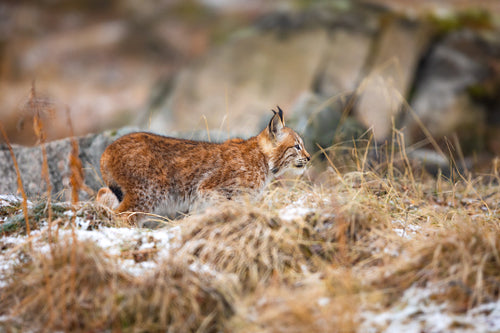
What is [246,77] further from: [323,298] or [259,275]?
[323,298]

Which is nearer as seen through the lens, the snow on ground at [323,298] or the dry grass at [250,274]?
the snow on ground at [323,298]

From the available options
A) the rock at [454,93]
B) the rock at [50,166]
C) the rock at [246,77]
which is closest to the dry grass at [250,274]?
the rock at [50,166]

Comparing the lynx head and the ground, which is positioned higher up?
the lynx head

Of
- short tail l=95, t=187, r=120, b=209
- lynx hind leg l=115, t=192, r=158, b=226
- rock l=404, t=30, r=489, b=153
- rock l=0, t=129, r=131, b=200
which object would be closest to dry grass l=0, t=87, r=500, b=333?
lynx hind leg l=115, t=192, r=158, b=226

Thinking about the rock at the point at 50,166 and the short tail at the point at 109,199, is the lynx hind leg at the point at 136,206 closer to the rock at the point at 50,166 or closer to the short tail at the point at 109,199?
the short tail at the point at 109,199

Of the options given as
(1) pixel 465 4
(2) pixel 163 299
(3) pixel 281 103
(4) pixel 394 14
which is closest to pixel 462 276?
(2) pixel 163 299

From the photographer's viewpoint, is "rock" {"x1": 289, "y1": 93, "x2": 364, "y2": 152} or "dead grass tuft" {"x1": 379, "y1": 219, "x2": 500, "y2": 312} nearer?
"dead grass tuft" {"x1": 379, "y1": 219, "x2": 500, "y2": 312}

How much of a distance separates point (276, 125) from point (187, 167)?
0.97 meters

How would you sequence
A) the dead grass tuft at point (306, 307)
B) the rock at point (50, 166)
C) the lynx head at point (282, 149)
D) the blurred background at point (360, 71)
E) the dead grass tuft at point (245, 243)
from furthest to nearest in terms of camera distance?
the blurred background at point (360, 71) < the rock at point (50, 166) < the lynx head at point (282, 149) < the dead grass tuft at point (245, 243) < the dead grass tuft at point (306, 307)

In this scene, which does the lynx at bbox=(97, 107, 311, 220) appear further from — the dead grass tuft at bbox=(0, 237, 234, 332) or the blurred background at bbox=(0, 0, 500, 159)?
the blurred background at bbox=(0, 0, 500, 159)

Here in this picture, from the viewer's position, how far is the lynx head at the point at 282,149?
494cm

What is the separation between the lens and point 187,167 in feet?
15.4

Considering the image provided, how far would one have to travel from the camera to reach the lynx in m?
4.50

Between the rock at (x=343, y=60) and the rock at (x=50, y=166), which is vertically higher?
the rock at (x=343, y=60)
